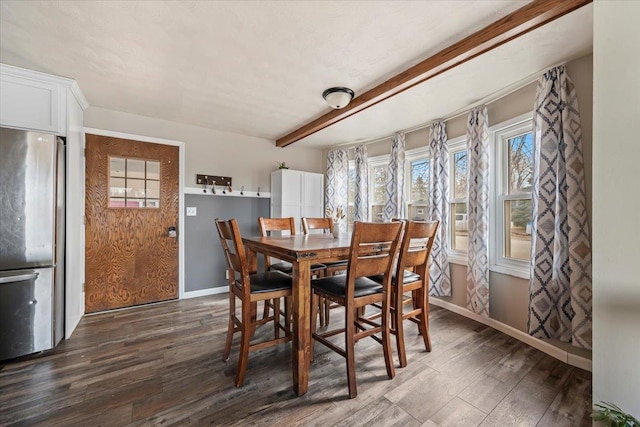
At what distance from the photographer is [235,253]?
1.80m

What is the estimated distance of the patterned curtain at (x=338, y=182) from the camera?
4469mm

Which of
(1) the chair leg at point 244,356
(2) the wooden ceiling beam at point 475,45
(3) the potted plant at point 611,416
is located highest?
(2) the wooden ceiling beam at point 475,45

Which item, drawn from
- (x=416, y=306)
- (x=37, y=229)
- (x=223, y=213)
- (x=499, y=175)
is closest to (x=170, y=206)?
(x=223, y=213)

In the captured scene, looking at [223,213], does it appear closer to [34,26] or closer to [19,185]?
[19,185]

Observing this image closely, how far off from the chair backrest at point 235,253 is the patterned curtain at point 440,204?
90.0 inches

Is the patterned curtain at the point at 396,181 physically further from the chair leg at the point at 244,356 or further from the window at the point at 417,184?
the chair leg at the point at 244,356

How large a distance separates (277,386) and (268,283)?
0.65m

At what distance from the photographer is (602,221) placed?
1.02 metres

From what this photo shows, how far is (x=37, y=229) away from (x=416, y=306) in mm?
3155

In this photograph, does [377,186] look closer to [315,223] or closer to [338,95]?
[315,223]

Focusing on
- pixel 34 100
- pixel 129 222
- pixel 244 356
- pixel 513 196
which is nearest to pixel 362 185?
pixel 513 196

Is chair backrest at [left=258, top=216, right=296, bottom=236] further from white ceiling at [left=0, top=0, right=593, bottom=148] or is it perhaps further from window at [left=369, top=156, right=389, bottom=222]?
window at [left=369, top=156, right=389, bottom=222]

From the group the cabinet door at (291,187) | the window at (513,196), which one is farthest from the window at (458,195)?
the cabinet door at (291,187)

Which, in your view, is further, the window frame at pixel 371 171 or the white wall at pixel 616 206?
the window frame at pixel 371 171
